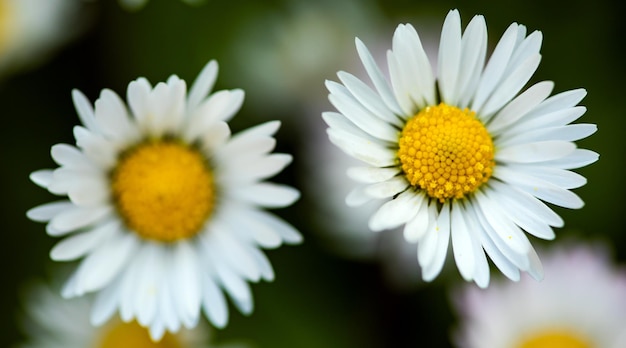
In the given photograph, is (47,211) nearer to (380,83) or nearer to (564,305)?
(380,83)

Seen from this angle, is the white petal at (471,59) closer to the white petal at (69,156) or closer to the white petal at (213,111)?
the white petal at (213,111)

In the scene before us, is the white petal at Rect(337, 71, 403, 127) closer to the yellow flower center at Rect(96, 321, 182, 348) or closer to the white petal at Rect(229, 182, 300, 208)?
the white petal at Rect(229, 182, 300, 208)

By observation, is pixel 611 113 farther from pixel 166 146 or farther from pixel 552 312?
pixel 166 146

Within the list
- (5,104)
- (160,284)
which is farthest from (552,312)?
(5,104)

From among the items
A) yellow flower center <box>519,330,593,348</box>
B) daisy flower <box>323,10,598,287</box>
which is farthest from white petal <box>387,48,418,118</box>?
A: yellow flower center <box>519,330,593,348</box>

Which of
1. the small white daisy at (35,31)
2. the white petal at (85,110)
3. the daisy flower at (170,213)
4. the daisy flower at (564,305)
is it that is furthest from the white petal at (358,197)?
the small white daisy at (35,31)

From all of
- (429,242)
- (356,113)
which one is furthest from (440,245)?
(356,113)
